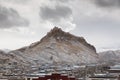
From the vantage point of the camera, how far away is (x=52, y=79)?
137 m

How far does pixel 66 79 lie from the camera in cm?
14125

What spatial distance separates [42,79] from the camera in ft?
458

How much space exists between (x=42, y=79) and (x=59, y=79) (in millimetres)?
5699

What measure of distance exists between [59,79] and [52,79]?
2.32m

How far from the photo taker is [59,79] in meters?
138

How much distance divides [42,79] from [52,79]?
4091mm

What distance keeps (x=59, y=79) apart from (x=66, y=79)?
164 inches

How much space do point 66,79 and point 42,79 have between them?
7.87 metres

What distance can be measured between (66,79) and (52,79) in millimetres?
6162
